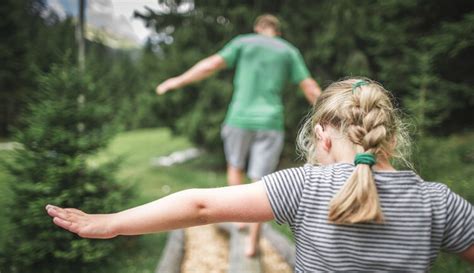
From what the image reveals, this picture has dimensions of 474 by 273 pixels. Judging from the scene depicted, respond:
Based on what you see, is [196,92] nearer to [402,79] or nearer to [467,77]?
[402,79]

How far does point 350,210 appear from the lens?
41.8 inches

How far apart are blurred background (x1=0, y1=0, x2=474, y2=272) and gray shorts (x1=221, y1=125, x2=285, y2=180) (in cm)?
101

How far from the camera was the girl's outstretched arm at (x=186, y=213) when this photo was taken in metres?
1.17

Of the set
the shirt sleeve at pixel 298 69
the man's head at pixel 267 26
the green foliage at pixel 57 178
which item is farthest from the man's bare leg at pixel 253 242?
the man's head at pixel 267 26

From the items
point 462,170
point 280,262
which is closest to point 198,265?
point 280,262

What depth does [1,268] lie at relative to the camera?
2861mm

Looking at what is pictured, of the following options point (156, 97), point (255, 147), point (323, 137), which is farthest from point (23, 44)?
point (323, 137)

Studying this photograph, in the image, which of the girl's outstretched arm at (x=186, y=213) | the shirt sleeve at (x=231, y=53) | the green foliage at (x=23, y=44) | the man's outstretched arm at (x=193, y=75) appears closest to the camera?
the girl's outstretched arm at (x=186, y=213)

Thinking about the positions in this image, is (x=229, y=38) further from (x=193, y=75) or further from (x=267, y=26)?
(x=193, y=75)

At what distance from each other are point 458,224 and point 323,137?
49 cm

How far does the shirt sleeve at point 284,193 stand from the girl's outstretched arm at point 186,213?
2 centimetres

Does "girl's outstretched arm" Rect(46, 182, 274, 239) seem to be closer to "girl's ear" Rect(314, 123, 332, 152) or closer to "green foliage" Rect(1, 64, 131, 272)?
"girl's ear" Rect(314, 123, 332, 152)

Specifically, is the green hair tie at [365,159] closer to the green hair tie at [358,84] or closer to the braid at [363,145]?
the braid at [363,145]

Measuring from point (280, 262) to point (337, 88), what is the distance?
99.8 inches
